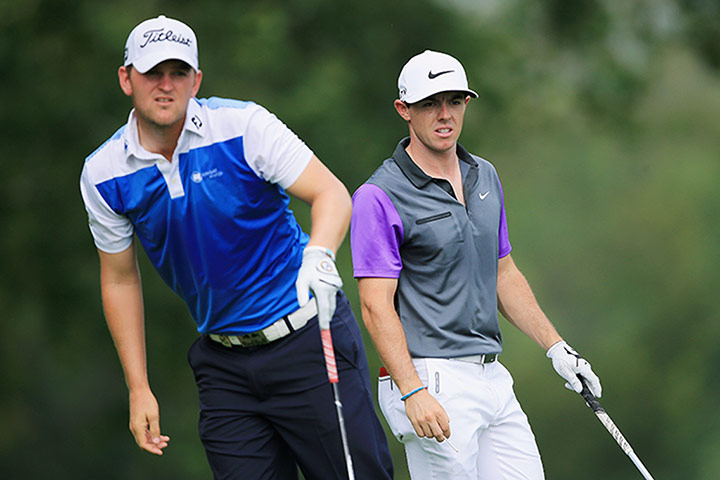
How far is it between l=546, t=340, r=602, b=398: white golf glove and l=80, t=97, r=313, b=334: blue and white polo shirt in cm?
120

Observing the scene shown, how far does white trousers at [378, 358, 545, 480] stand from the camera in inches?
173

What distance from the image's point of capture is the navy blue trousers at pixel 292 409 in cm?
432

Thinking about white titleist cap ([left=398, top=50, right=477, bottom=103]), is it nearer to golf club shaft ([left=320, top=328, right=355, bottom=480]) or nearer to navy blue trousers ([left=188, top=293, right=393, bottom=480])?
navy blue trousers ([left=188, top=293, right=393, bottom=480])

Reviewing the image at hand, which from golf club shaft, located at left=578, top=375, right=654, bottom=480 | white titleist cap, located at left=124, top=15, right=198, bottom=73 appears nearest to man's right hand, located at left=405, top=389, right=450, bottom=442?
golf club shaft, located at left=578, top=375, right=654, bottom=480

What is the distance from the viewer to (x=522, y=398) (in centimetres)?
2402

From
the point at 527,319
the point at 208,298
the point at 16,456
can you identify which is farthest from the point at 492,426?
the point at 16,456

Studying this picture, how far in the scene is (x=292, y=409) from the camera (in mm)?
4340

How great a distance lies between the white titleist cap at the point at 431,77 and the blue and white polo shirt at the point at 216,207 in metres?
0.64

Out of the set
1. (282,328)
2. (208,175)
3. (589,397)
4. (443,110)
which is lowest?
(589,397)

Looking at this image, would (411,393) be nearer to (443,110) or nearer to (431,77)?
(443,110)

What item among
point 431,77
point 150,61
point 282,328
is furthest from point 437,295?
point 150,61

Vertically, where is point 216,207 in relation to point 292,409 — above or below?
above

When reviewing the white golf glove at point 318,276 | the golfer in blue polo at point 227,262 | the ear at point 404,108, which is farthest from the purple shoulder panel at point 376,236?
the white golf glove at point 318,276

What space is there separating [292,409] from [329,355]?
45 cm
